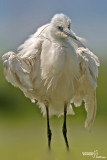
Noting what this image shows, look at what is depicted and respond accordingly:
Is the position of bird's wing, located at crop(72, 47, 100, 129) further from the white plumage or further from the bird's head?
the bird's head

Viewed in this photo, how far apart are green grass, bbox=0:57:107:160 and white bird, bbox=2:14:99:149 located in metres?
0.26

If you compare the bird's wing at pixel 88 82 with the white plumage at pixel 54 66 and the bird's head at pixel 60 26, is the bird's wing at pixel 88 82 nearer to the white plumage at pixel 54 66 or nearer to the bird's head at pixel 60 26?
the white plumage at pixel 54 66

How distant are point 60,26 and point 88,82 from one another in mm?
333

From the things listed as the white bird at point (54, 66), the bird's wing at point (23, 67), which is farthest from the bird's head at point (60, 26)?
the bird's wing at point (23, 67)

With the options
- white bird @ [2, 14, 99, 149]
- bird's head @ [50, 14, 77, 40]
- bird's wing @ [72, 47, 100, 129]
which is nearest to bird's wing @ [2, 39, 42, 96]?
white bird @ [2, 14, 99, 149]

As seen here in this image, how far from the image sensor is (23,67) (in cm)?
241

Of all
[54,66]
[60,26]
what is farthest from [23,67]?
[60,26]

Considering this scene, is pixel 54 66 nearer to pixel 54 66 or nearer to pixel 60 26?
pixel 54 66

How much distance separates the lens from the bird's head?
92.6 inches

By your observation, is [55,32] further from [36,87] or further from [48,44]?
[36,87]

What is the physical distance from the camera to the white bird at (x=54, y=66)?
7.73ft

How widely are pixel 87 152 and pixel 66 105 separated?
0.96ft

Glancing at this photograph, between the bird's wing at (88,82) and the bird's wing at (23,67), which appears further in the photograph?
the bird's wing at (88,82)

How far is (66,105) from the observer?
103 inches
